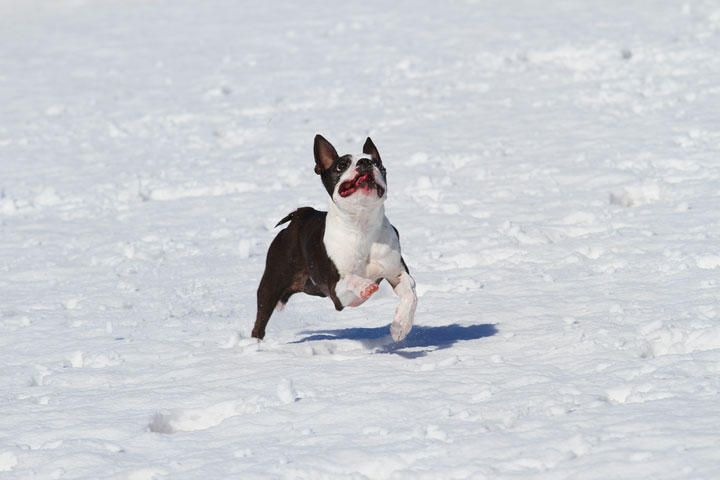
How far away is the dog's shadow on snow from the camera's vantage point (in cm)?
609

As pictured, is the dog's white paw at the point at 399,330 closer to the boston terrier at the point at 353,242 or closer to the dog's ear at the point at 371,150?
the boston terrier at the point at 353,242

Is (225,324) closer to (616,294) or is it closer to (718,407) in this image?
(616,294)

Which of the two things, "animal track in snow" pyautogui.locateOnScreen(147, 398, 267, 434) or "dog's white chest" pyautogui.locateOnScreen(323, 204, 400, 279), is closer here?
"animal track in snow" pyautogui.locateOnScreen(147, 398, 267, 434)

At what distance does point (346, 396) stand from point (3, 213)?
24.5 ft

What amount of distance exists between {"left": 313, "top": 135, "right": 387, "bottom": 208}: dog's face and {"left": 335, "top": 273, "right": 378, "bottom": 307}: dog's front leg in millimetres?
490

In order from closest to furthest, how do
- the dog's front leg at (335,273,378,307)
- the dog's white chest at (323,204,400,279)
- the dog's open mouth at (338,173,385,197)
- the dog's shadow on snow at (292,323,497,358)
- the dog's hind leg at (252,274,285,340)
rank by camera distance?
the dog's open mouth at (338,173,385,197)
the dog's front leg at (335,273,378,307)
the dog's white chest at (323,204,400,279)
the dog's shadow on snow at (292,323,497,358)
the dog's hind leg at (252,274,285,340)

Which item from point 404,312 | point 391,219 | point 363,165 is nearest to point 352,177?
point 363,165

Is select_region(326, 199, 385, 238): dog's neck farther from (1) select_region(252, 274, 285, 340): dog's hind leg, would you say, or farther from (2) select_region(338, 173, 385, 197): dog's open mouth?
(1) select_region(252, 274, 285, 340): dog's hind leg

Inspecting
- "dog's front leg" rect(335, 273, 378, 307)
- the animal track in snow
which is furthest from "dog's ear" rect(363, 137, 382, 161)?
the animal track in snow

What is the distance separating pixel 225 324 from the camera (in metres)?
7.35

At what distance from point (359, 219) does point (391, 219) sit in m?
4.11

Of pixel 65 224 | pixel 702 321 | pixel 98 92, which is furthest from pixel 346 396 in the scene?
pixel 98 92

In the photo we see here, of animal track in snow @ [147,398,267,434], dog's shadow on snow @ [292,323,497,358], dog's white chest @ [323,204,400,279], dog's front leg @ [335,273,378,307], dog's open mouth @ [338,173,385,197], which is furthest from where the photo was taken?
dog's shadow on snow @ [292,323,497,358]

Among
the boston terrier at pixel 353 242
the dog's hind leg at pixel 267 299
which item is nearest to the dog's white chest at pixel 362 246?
the boston terrier at pixel 353 242
